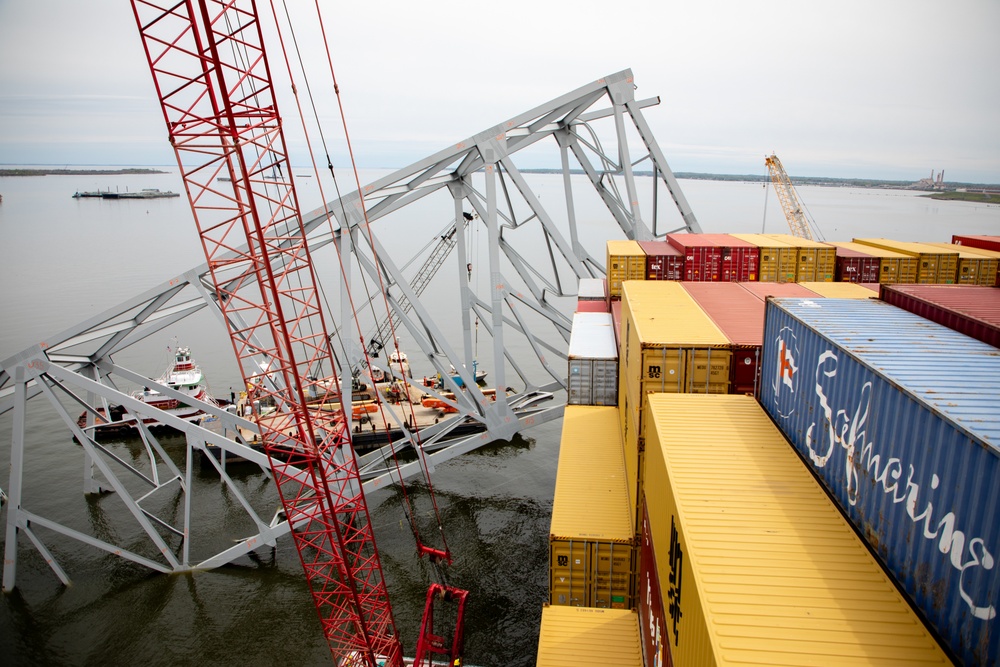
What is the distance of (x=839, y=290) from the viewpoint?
16.7m

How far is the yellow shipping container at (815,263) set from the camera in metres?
21.7

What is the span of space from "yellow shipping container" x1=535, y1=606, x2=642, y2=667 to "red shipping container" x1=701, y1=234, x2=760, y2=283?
13784mm

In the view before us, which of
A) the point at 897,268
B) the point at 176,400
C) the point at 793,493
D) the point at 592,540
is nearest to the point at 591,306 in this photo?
the point at 897,268

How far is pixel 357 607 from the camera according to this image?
50.1ft

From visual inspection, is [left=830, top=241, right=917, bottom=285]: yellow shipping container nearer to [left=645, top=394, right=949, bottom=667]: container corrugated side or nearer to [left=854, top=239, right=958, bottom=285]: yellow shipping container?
[left=854, top=239, right=958, bottom=285]: yellow shipping container

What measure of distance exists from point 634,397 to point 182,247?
307 ft

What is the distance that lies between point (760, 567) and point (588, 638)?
616cm

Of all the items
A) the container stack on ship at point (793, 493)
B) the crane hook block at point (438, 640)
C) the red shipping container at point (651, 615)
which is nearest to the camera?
the container stack on ship at point (793, 493)

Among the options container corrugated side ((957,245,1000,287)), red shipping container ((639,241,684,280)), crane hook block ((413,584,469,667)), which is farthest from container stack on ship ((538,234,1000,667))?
container corrugated side ((957,245,1000,287))

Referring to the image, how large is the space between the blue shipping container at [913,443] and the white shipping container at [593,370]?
882 centimetres

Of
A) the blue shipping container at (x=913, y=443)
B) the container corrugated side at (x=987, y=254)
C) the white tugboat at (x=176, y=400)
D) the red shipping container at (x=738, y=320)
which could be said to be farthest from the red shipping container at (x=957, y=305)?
the white tugboat at (x=176, y=400)

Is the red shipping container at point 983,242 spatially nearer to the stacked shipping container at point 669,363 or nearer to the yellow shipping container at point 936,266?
the yellow shipping container at point 936,266

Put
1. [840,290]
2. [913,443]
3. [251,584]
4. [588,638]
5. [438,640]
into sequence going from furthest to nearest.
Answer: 1. [251,584]
2. [438,640]
3. [840,290]
4. [588,638]
5. [913,443]

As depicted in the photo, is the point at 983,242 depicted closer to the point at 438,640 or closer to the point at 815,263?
the point at 815,263
